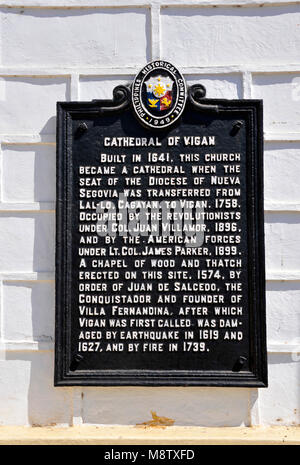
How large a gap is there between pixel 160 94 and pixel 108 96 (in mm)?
494

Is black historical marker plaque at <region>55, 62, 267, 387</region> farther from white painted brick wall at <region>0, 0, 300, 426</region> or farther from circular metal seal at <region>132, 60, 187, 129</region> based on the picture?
white painted brick wall at <region>0, 0, 300, 426</region>

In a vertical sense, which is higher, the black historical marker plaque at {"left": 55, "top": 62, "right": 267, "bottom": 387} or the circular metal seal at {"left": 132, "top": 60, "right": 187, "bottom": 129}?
the circular metal seal at {"left": 132, "top": 60, "right": 187, "bottom": 129}

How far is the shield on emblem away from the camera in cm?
407

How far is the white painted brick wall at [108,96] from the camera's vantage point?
13.2ft

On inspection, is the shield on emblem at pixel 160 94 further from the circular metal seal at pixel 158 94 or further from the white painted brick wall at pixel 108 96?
the white painted brick wall at pixel 108 96

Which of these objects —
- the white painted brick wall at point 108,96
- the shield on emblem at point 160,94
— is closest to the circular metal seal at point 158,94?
the shield on emblem at point 160,94

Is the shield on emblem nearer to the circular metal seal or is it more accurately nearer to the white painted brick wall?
the circular metal seal

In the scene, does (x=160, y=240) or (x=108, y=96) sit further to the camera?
(x=108, y=96)

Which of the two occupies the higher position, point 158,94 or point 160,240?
point 158,94

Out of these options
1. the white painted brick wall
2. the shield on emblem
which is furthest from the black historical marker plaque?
the white painted brick wall

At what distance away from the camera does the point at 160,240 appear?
4035 mm

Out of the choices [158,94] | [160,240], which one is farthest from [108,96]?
[160,240]

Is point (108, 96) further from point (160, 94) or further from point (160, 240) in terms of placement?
point (160, 240)
